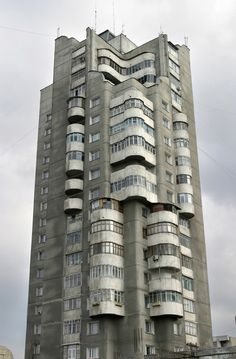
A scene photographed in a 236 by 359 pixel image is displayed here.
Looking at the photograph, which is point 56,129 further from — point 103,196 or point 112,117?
point 103,196

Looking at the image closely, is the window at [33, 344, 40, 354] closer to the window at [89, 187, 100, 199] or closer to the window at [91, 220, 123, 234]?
the window at [91, 220, 123, 234]

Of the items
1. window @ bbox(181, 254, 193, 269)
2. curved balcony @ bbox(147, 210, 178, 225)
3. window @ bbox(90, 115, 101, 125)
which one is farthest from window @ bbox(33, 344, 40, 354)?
window @ bbox(90, 115, 101, 125)

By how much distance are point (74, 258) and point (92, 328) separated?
1079cm

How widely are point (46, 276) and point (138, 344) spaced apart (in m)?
18.3

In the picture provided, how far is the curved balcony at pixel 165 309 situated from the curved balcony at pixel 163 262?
15.9 feet

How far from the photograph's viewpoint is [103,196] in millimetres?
74062

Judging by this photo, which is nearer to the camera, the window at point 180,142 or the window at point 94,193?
the window at point 94,193

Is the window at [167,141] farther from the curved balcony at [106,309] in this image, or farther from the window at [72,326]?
the window at [72,326]

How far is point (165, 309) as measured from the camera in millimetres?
67000

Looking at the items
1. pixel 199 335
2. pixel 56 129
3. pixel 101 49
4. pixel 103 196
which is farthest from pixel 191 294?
pixel 101 49

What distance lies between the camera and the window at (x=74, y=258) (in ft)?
242

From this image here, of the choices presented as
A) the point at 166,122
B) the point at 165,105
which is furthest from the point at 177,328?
the point at 165,105

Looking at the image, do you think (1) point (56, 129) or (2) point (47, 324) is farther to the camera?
(1) point (56, 129)

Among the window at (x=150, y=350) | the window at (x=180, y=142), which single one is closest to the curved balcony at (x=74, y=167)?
the window at (x=180, y=142)
